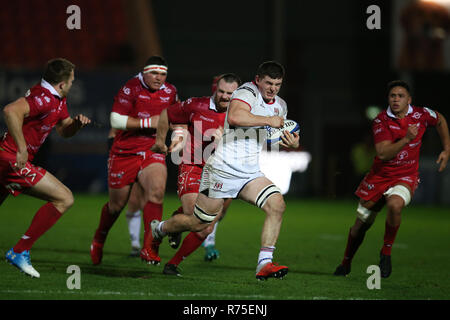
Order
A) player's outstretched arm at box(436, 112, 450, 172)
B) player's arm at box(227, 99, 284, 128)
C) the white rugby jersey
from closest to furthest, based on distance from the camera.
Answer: player's arm at box(227, 99, 284, 128), the white rugby jersey, player's outstretched arm at box(436, 112, 450, 172)

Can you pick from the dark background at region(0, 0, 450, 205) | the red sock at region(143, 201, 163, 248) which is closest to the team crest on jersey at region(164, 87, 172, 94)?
the red sock at region(143, 201, 163, 248)

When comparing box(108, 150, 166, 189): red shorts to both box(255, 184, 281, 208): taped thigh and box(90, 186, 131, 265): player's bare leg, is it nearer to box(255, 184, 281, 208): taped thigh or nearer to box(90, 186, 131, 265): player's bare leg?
box(90, 186, 131, 265): player's bare leg

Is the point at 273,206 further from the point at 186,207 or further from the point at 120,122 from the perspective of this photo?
the point at 120,122

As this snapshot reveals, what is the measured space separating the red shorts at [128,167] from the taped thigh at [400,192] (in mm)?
2549

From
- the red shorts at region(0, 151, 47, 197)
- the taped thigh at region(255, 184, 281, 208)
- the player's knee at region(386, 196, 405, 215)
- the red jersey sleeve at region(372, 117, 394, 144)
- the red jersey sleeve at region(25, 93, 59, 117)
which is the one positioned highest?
the red jersey sleeve at region(25, 93, 59, 117)

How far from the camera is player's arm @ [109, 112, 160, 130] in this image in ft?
27.9

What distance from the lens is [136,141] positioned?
8781mm

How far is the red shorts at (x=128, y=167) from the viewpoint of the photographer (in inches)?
343

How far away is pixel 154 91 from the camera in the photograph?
8828 millimetres

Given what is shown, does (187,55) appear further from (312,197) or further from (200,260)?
(200,260)

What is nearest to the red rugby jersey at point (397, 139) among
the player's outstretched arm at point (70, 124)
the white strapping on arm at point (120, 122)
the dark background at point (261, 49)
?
the white strapping on arm at point (120, 122)

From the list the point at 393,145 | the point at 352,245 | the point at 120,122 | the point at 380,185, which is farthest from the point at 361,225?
the point at 120,122

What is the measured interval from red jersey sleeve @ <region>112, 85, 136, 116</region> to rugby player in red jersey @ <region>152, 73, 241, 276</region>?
79 centimetres

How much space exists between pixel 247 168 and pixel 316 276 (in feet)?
5.63
